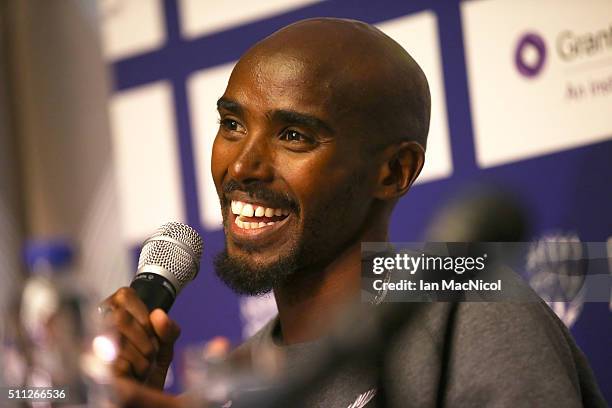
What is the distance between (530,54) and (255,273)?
3.71 ft

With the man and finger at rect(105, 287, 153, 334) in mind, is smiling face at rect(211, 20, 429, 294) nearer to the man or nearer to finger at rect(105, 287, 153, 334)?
the man

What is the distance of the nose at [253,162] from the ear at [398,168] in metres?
0.20

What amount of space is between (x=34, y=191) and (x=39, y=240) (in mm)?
220

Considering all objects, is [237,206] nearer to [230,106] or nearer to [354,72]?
[230,106]

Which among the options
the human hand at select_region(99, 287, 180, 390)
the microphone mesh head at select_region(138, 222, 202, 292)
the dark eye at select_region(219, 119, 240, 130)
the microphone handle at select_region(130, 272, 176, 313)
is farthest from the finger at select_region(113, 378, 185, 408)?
the dark eye at select_region(219, 119, 240, 130)

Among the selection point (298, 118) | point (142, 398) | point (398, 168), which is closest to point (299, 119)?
point (298, 118)

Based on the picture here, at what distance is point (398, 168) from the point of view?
1.59 m

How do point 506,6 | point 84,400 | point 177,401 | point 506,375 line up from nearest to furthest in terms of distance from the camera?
point 177,401 < point 84,400 < point 506,375 < point 506,6

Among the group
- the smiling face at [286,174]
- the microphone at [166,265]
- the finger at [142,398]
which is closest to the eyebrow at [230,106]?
the smiling face at [286,174]

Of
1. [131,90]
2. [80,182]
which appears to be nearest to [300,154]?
[131,90]

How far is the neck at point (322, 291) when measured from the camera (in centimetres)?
155

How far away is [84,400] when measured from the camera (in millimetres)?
1018

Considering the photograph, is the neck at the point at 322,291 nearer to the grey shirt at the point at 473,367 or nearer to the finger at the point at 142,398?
the grey shirt at the point at 473,367

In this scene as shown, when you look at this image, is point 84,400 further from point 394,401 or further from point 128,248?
point 128,248
